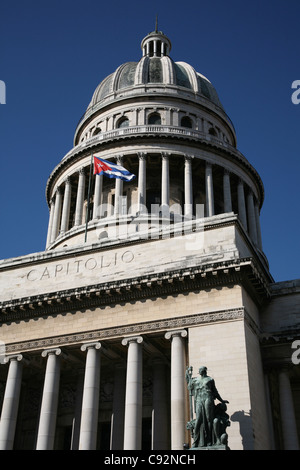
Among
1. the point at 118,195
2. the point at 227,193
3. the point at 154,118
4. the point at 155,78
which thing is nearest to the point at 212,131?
the point at 154,118

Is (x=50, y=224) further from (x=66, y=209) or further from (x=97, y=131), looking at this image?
(x=97, y=131)

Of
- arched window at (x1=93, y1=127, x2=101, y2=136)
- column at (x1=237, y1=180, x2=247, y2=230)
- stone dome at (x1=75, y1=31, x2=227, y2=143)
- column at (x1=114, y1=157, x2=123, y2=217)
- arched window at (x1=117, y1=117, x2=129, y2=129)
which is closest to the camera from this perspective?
column at (x1=114, y1=157, x2=123, y2=217)

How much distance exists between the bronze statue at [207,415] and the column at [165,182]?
22.8 meters

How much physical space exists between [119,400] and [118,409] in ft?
1.47

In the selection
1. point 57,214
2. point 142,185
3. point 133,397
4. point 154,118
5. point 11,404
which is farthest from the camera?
point 154,118

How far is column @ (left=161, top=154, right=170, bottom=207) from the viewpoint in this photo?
4347 cm

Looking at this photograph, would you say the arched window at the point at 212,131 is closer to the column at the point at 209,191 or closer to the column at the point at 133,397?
the column at the point at 209,191

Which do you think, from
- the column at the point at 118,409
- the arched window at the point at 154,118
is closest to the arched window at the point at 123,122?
the arched window at the point at 154,118

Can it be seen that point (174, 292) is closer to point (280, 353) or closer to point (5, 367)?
point (280, 353)

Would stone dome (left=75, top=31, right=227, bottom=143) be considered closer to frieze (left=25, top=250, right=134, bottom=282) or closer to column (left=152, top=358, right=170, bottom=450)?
frieze (left=25, top=250, right=134, bottom=282)

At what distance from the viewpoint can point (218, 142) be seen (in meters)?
47.9

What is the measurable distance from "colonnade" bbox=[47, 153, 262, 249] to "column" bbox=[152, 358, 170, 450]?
1723 cm

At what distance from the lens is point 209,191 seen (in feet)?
148

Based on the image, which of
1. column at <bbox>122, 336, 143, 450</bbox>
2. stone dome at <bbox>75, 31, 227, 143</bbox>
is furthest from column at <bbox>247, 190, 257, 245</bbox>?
column at <bbox>122, 336, 143, 450</bbox>
